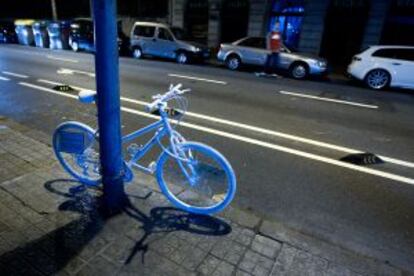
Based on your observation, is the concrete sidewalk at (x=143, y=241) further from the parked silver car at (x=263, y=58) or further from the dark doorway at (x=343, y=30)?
the dark doorway at (x=343, y=30)

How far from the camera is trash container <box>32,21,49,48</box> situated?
21234 mm

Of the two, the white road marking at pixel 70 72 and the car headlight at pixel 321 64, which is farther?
the car headlight at pixel 321 64

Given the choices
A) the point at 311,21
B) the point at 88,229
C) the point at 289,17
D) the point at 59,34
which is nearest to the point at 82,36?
the point at 59,34

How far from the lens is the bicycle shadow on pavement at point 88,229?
242cm

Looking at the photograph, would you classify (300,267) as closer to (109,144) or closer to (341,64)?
(109,144)

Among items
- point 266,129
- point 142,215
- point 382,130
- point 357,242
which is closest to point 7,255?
point 142,215

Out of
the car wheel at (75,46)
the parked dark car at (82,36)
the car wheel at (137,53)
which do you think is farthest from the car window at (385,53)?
the car wheel at (75,46)

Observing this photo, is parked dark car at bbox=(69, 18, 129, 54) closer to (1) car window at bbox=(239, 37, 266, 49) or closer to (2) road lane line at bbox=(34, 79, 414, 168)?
(1) car window at bbox=(239, 37, 266, 49)

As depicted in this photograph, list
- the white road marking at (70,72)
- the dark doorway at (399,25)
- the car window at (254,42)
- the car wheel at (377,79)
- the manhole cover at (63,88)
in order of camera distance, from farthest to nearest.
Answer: the dark doorway at (399,25)
the car window at (254,42)
the white road marking at (70,72)
the car wheel at (377,79)
the manhole cover at (63,88)

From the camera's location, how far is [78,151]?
3283mm

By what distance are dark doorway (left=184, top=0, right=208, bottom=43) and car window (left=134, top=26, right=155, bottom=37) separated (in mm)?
5501

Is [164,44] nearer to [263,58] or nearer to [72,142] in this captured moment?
[263,58]

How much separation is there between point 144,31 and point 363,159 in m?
14.5

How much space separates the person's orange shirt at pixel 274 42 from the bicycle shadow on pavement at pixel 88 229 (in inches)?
416
